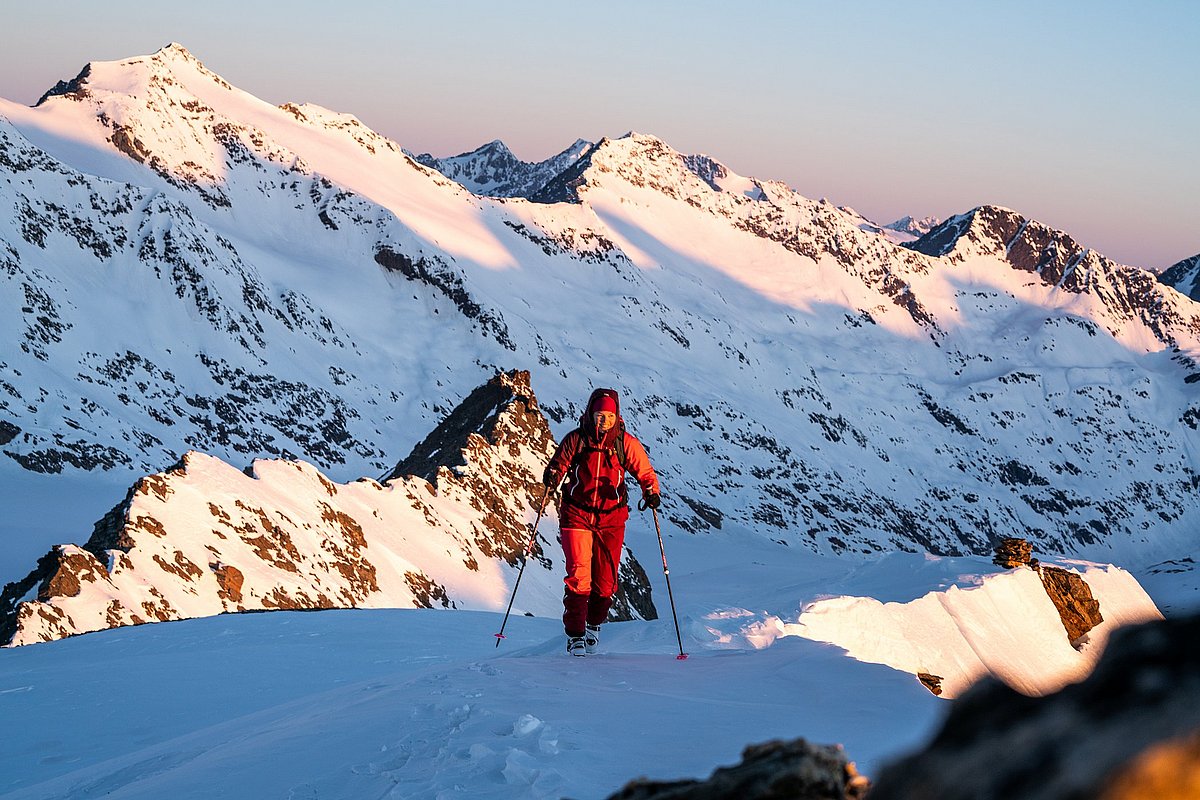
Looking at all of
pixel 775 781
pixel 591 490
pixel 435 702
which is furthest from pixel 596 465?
pixel 775 781

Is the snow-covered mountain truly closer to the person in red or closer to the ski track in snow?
the ski track in snow

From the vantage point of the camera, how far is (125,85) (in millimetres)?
120250

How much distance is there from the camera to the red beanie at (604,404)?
10234 mm

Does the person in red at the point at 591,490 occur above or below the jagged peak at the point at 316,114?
below

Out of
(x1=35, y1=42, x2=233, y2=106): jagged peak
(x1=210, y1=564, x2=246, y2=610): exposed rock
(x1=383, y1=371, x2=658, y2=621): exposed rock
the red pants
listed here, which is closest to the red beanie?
the red pants

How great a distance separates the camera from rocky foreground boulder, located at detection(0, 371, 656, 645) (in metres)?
18.5

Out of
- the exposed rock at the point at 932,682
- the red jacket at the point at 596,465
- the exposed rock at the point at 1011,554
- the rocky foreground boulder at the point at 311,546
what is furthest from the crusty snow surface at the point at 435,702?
the exposed rock at the point at 1011,554

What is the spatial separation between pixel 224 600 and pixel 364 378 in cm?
6895

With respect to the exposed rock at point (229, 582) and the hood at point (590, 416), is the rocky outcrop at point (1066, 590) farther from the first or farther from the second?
the hood at point (590, 416)

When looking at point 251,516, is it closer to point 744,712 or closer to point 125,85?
point 744,712

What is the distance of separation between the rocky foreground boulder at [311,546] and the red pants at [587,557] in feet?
32.3

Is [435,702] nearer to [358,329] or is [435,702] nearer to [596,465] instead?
[596,465]

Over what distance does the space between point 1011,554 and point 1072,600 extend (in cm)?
336

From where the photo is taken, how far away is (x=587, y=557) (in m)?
10.6
